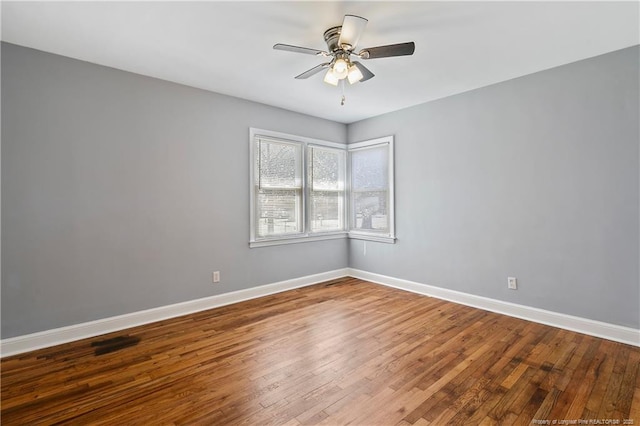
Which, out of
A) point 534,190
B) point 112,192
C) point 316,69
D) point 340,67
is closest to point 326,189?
point 316,69

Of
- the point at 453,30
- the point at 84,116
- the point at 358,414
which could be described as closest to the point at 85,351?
the point at 84,116

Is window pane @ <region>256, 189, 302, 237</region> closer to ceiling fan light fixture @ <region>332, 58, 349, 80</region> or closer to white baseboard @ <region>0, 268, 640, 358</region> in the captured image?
white baseboard @ <region>0, 268, 640, 358</region>

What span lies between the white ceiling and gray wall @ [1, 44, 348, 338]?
275mm

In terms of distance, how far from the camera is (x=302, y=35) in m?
2.48

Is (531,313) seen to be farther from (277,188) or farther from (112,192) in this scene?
(112,192)

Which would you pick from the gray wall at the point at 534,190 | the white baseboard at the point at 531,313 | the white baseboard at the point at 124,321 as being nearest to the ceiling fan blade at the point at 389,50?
the gray wall at the point at 534,190

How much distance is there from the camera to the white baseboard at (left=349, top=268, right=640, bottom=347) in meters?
2.71

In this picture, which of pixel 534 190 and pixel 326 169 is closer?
pixel 534 190

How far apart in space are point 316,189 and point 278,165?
30.2 inches

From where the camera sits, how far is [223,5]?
2.11 metres

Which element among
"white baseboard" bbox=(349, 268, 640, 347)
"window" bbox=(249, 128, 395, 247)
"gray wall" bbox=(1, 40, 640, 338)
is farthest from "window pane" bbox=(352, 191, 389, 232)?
"white baseboard" bbox=(349, 268, 640, 347)

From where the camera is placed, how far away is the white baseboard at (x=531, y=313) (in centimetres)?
271

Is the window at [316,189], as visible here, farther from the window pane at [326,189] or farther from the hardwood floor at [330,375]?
the hardwood floor at [330,375]

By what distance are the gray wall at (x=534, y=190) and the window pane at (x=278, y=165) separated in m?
1.52
